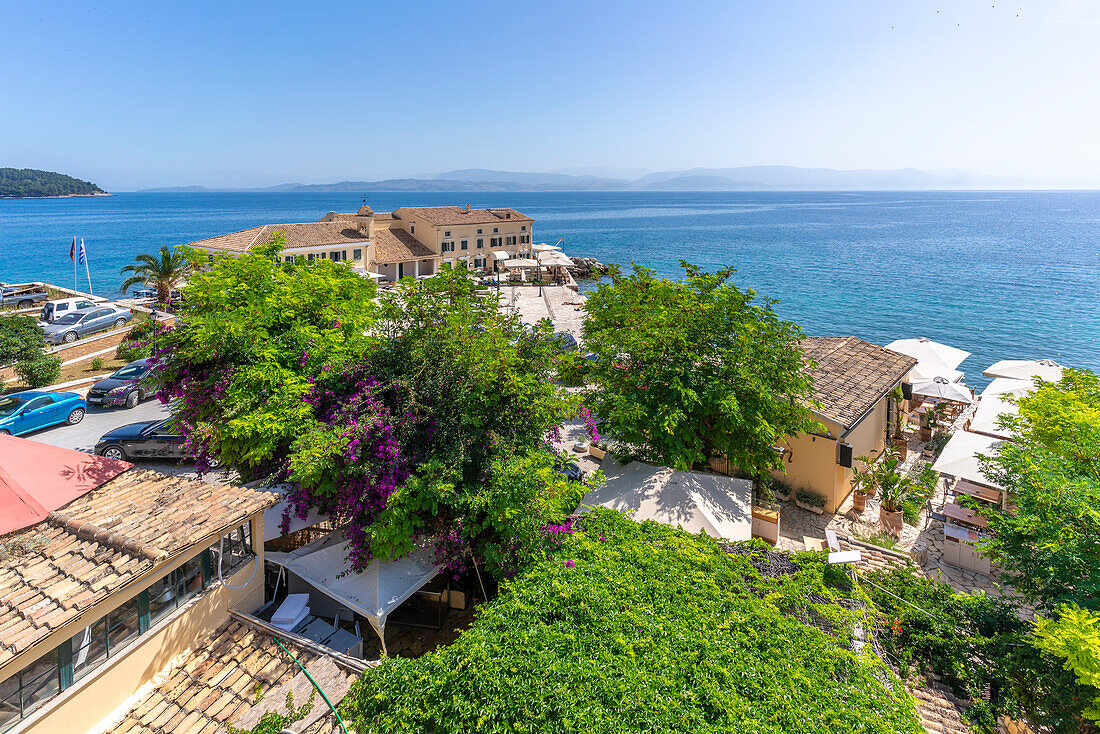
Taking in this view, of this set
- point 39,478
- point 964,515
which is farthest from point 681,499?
point 39,478

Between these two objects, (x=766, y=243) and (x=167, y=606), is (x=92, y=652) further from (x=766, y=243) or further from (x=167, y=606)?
(x=766, y=243)

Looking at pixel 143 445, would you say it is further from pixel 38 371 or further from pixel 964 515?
pixel 964 515

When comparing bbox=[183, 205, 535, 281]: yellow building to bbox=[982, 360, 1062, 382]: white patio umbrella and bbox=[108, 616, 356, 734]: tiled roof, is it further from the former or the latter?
bbox=[108, 616, 356, 734]: tiled roof

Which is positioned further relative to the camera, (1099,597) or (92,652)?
(1099,597)

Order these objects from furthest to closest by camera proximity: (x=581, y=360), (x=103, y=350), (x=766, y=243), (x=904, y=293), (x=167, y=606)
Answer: (x=766, y=243) < (x=904, y=293) < (x=103, y=350) < (x=581, y=360) < (x=167, y=606)

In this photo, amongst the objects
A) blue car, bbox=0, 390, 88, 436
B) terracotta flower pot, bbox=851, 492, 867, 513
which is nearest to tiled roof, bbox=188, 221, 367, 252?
blue car, bbox=0, 390, 88, 436

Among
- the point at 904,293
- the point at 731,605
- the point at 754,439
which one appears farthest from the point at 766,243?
the point at 731,605
